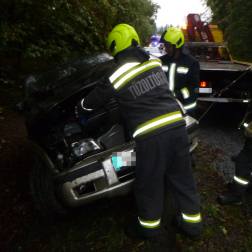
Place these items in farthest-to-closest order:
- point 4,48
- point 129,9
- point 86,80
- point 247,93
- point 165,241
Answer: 1. point 129,9
2. point 4,48
3. point 247,93
4. point 86,80
5. point 165,241

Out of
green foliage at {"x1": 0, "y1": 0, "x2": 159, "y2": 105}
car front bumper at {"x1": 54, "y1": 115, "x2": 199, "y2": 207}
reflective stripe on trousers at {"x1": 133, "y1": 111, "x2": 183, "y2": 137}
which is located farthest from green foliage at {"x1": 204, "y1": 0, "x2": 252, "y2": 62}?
car front bumper at {"x1": 54, "y1": 115, "x2": 199, "y2": 207}

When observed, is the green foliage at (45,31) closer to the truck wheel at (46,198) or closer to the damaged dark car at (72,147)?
the damaged dark car at (72,147)

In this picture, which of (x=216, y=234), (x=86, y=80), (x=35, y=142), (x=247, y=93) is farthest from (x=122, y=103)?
(x=247, y=93)

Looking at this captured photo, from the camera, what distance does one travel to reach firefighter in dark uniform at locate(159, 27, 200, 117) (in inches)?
135

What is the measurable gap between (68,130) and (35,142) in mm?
411

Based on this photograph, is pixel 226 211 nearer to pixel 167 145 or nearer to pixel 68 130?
pixel 167 145

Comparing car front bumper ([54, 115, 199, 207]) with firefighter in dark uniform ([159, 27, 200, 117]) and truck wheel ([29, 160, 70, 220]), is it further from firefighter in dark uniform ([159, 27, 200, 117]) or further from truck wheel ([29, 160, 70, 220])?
firefighter in dark uniform ([159, 27, 200, 117])

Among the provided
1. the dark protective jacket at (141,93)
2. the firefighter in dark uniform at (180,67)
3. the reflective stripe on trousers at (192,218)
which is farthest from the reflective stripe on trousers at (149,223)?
the firefighter in dark uniform at (180,67)

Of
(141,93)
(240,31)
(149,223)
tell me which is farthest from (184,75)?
(240,31)

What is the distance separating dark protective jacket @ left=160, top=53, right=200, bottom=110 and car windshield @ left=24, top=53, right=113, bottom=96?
3.98 feet

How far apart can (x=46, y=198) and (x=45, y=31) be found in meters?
5.49

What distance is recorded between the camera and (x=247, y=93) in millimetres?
4871

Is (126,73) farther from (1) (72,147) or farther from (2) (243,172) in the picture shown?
(2) (243,172)

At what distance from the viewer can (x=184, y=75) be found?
3.54m
